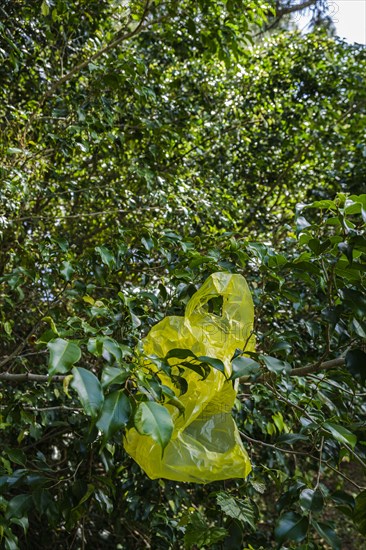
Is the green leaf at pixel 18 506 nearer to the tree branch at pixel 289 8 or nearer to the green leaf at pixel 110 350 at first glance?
the green leaf at pixel 110 350

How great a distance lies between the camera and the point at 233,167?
12.6 ft

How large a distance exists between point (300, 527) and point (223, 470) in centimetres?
19

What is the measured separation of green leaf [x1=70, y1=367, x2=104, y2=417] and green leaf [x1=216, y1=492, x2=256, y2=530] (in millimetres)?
761

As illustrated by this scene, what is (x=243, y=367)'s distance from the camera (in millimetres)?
1151

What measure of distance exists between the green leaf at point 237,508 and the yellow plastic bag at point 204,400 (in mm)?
306

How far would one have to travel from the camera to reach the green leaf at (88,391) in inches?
34.4

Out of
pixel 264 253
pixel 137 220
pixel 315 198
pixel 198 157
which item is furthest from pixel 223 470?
pixel 315 198

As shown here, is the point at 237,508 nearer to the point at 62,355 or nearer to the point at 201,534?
the point at 201,534

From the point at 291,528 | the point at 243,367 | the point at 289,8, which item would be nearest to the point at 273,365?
the point at 243,367

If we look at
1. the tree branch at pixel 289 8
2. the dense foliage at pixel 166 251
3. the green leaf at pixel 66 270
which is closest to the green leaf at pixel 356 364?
the dense foliage at pixel 166 251

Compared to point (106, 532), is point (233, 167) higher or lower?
higher

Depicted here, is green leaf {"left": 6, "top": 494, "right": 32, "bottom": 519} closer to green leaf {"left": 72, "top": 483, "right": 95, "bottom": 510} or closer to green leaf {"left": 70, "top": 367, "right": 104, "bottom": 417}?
green leaf {"left": 72, "top": 483, "right": 95, "bottom": 510}

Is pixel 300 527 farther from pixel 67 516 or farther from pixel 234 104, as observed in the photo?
pixel 234 104

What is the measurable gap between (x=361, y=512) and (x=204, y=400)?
408 mm
